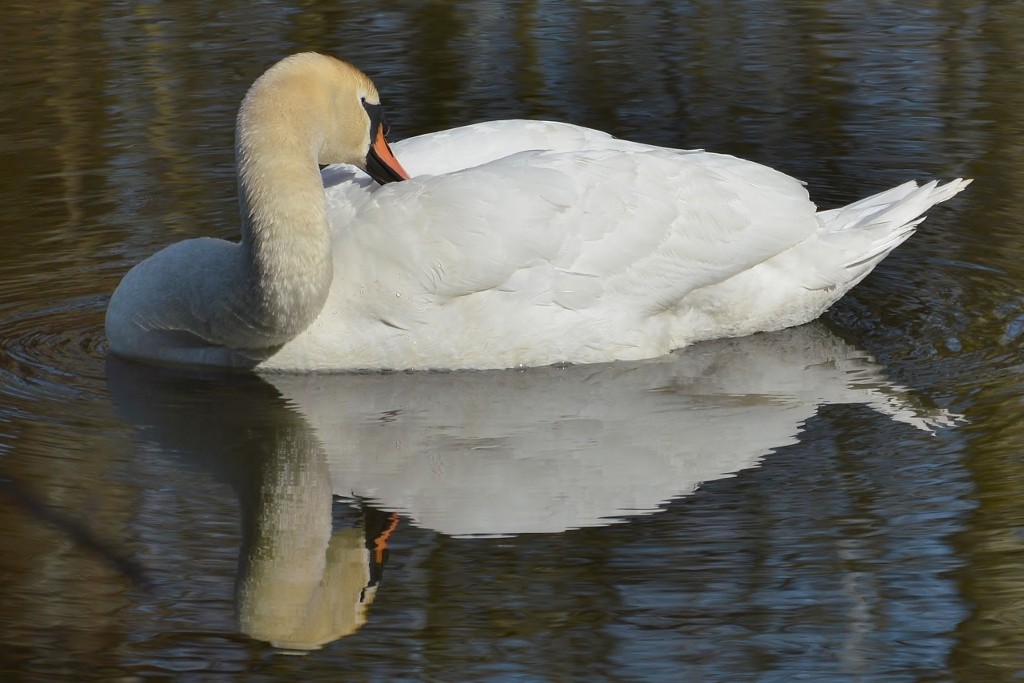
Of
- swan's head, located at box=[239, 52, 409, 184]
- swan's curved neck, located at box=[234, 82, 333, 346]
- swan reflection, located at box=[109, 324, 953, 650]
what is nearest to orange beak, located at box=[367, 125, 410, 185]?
swan's head, located at box=[239, 52, 409, 184]

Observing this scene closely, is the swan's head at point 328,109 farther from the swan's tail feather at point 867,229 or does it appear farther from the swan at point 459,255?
the swan's tail feather at point 867,229

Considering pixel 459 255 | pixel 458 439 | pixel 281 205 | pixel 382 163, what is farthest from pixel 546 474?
pixel 382 163

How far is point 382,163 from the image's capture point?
7520 millimetres

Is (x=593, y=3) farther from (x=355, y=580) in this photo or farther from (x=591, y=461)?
(x=355, y=580)

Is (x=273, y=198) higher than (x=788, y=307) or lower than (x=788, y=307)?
higher

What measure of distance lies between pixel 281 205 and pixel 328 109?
0.50 m

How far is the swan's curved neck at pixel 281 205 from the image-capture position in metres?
7.05

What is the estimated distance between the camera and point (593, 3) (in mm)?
14070

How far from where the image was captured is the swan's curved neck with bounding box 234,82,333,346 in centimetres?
705

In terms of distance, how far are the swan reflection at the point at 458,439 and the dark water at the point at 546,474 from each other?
2 cm

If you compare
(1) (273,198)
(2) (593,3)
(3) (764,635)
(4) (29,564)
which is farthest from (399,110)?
(3) (764,635)

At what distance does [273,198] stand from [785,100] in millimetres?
5156

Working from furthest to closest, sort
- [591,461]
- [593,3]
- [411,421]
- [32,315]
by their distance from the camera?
[593,3] < [32,315] < [411,421] < [591,461]

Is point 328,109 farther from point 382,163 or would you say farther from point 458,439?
point 458,439
